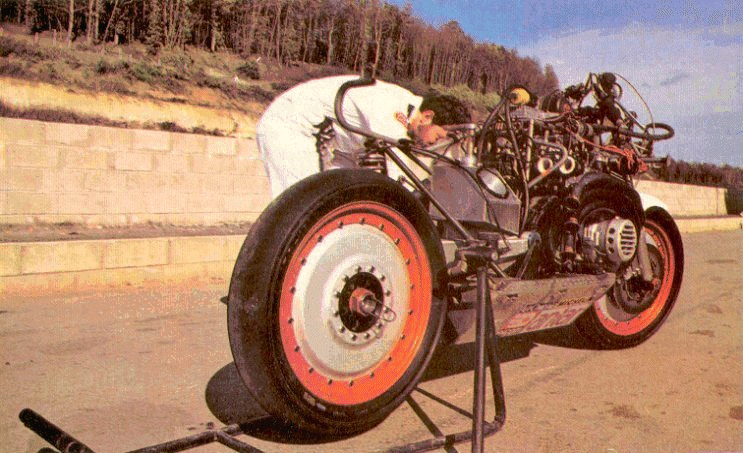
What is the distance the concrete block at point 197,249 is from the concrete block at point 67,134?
2557 mm

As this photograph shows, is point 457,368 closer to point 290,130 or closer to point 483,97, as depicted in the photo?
point 290,130

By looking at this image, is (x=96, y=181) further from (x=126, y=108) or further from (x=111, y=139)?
(x=126, y=108)

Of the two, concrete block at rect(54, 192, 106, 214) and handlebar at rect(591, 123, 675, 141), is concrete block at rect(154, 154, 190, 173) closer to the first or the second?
concrete block at rect(54, 192, 106, 214)

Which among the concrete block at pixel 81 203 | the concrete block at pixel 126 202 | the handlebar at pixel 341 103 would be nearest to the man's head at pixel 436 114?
the handlebar at pixel 341 103

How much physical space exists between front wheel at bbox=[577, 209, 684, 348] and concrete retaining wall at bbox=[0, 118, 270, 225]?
6505 mm

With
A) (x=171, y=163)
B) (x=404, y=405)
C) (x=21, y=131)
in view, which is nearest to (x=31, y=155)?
(x=21, y=131)

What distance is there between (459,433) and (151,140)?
7678 mm

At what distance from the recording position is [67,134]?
802 cm

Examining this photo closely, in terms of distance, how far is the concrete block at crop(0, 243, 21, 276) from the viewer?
5316mm

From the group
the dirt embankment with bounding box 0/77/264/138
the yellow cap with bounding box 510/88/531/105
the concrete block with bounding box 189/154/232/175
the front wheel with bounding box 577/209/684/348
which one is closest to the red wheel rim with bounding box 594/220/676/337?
the front wheel with bounding box 577/209/684/348

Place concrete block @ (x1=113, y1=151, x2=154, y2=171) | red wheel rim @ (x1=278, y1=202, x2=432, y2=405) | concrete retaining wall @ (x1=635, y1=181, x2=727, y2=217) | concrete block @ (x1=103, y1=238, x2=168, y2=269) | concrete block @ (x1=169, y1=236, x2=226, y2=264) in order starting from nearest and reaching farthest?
red wheel rim @ (x1=278, y1=202, x2=432, y2=405), concrete block @ (x1=103, y1=238, x2=168, y2=269), concrete block @ (x1=169, y1=236, x2=226, y2=264), concrete block @ (x1=113, y1=151, x2=154, y2=171), concrete retaining wall @ (x1=635, y1=181, x2=727, y2=217)

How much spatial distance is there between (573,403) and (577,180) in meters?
1.08

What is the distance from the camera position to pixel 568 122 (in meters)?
3.53

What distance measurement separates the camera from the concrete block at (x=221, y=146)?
Answer: 382 inches
